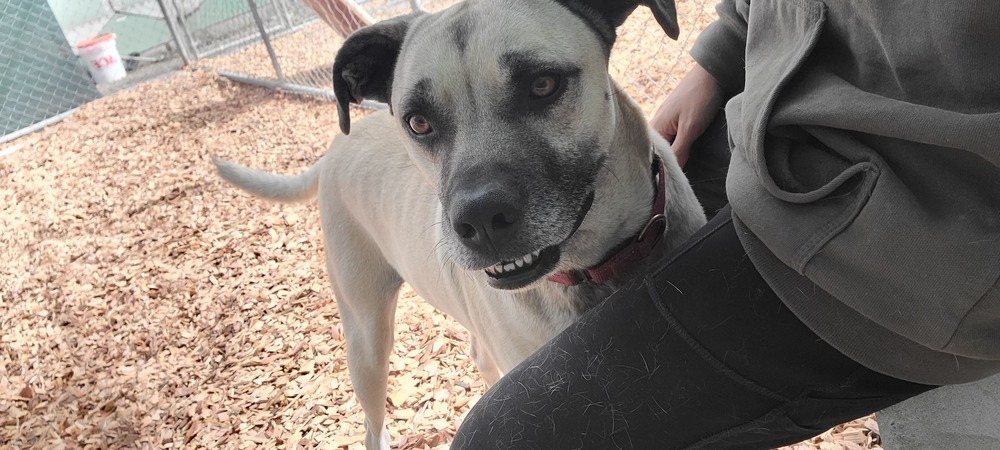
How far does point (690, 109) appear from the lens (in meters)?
2.11

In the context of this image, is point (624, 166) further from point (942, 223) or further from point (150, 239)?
point (150, 239)

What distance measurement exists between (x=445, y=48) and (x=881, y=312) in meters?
1.13

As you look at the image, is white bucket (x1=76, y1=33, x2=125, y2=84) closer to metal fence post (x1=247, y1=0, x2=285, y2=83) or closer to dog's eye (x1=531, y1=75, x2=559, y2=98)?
metal fence post (x1=247, y1=0, x2=285, y2=83)

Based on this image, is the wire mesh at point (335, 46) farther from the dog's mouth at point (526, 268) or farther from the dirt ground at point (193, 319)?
the dog's mouth at point (526, 268)

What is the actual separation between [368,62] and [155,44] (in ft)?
37.5

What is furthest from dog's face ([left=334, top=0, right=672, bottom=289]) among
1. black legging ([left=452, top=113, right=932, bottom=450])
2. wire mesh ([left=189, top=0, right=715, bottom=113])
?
wire mesh ([left=189, top=0, right=715, bottom=113])

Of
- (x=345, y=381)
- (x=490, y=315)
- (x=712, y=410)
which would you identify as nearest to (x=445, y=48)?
(x=490, y=315)

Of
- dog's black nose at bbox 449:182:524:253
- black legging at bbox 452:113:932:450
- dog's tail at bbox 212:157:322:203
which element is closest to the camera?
black legging at bbox 452:113:932:450

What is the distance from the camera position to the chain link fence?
27.4 feet

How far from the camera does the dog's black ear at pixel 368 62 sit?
196 cm

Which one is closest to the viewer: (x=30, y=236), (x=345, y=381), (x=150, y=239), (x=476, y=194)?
(x=476, y=194)

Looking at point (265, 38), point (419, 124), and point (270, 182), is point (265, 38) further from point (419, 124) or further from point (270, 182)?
point (419, 124)

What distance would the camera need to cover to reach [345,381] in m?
3.60

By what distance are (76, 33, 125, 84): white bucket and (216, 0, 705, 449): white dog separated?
409 inches
